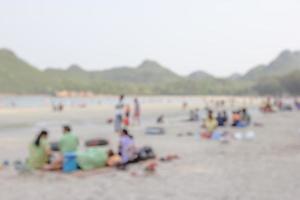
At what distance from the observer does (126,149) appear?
416 inches

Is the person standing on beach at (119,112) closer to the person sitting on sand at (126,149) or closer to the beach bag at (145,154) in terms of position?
the beach bag at (145,154)

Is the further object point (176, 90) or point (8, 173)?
point (176, 90)

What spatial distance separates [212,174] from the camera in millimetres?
9586

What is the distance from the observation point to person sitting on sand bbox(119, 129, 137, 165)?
34.1 ft

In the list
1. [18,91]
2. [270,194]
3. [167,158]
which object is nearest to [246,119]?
[167,158]

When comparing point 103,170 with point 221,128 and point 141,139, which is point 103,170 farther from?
point 221,128

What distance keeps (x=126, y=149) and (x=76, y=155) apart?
1371 millimetres

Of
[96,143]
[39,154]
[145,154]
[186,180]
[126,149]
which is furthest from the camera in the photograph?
[96,143]

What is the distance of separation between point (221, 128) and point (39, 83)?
601 ft

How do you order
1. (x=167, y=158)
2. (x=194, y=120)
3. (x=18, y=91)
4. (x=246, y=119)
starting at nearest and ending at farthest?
(x=167, y=158) → (x=246, y=119) → (x=194, y=120) → (x=18, y=91)

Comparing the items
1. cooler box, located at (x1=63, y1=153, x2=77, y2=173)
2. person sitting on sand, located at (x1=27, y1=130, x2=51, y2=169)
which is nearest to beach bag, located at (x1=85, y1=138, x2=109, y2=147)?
person sitting on sand, located at (x1=27, y1=130, x2=51, y2=169)

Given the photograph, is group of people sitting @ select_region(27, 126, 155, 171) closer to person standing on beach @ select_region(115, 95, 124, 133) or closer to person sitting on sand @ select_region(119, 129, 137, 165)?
person sitting on sand @ select_region(119, 129, 137, 165)

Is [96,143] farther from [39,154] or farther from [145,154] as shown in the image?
[39,154]

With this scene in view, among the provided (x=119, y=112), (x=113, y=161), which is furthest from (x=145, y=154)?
(x=119, y=112)
